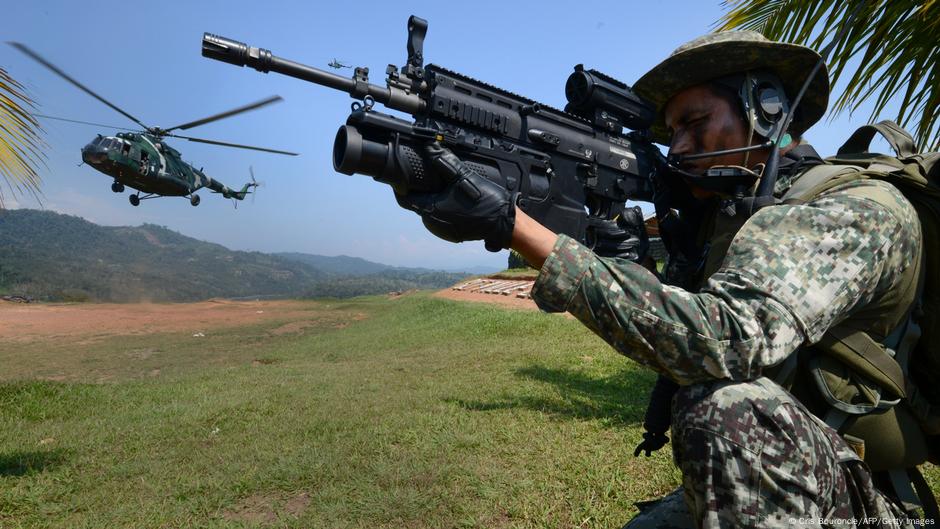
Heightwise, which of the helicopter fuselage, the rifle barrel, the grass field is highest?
the helicopter fuselage

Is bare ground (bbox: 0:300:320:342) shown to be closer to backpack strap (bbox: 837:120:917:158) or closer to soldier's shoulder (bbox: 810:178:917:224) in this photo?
backpack strap (bbox: 837:120:917:158)

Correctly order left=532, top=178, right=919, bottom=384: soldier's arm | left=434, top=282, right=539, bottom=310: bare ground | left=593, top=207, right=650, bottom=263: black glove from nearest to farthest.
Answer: left=532, top=178, right=919, bottom=384: soldier's arm
left=593, top=207, right=650, bottom=263: black glove
left=434, top=282, right=539, bottom=310: bare ground

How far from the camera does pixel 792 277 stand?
4.53ft

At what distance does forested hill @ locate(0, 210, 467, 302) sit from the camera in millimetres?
57531

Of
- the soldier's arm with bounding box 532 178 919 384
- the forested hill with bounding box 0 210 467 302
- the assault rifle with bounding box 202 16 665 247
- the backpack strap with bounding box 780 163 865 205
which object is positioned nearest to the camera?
the soldier's arm with bounding box 532 178 919 384

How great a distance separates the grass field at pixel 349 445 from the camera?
3.38 metres

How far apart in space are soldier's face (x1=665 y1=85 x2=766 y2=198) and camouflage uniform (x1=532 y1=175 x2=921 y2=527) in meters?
0.49

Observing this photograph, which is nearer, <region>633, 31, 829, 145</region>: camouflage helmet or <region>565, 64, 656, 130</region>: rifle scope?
<region>633, 31, 829, 145</region>: camouflage helmet

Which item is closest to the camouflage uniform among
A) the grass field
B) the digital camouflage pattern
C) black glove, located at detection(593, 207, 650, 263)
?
the digital camouflage pattern

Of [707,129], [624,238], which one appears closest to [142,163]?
[624,238]

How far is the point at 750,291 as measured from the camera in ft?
4.55

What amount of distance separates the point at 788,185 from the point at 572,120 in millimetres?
1507

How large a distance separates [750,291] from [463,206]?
3.60 ft

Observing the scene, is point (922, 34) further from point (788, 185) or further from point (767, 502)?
point (767, 502)
